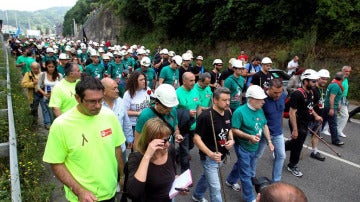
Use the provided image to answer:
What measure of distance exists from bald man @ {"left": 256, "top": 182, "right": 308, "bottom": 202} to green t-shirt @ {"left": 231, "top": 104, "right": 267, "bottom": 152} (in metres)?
2.67

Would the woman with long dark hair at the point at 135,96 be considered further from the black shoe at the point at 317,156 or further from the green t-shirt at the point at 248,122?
the black shoe at the point at 317,156

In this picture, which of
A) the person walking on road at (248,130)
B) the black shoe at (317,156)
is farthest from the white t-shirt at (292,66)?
the person walking on road at (248,130)

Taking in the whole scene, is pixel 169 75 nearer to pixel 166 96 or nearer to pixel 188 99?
pixel 188 99

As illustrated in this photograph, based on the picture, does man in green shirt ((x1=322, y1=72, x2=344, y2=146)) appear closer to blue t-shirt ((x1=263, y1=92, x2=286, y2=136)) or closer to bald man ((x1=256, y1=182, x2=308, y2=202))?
blue t-shirt ((x1=263, y1=92, x2=286, y2=136))

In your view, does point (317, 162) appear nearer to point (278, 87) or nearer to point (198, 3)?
point (278, 87)

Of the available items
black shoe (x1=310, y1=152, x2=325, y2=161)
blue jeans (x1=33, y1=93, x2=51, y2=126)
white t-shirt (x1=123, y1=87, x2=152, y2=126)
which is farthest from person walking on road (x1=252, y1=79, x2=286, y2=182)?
blue jeans (x1=33, y1=93, x2=51, y2=126)

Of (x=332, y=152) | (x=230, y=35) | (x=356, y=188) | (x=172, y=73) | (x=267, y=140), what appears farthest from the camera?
(x=230, y=35)

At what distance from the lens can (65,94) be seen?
15.2ft

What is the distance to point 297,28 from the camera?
47.6 feet

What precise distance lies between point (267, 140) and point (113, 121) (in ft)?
9.07

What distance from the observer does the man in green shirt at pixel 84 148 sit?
2.62 metres

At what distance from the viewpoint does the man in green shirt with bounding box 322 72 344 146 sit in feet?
23.0

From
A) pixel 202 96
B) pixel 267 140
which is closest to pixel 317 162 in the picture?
pixel 267 140

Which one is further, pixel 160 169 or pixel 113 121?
pixel 113 121
